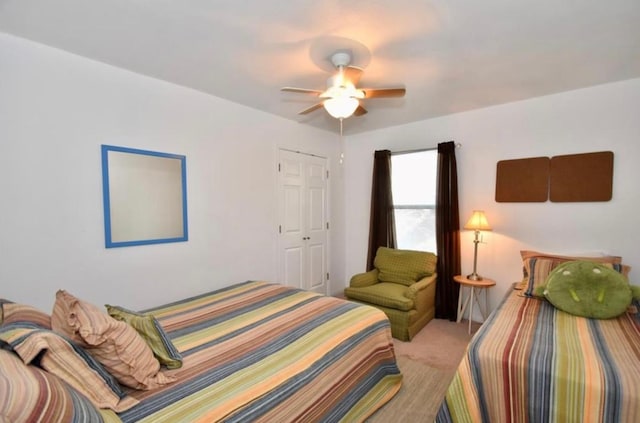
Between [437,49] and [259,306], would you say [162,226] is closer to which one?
[259,306]

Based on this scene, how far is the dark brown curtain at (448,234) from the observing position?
3.54m

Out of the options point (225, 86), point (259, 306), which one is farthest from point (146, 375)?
point (225, 86)

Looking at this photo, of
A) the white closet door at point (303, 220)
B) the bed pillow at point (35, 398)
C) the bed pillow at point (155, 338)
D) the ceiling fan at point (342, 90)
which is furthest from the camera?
the white closet door at point (303, 220)

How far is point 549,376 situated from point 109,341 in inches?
78.5

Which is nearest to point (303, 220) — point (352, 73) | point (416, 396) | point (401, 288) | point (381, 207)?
point (381, 207)

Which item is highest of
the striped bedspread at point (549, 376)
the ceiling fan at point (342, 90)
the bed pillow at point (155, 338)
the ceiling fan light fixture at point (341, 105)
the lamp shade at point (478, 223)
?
the ceiling fan at point (342, 90)

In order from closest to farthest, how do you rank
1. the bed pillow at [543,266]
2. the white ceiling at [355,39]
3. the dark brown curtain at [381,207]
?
the white ceiling at [355,39]
the bed pillow at [543,266]
the dark brown curtain at [381,207]

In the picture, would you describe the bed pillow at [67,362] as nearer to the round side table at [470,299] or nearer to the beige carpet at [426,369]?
the beige carpet at [426,369]

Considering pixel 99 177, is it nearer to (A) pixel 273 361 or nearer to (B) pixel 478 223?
(A) pixel 273 361

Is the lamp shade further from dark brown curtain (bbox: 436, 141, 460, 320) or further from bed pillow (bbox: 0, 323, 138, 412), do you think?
bed pillow (bbox: 0, 323, 138, 412)

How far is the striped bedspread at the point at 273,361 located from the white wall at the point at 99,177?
557 millimetres

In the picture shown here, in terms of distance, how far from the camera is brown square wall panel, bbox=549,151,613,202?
2.76 meters

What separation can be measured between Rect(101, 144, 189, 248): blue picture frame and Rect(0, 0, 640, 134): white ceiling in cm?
73

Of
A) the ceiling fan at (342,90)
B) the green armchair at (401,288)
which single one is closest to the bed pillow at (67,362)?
the ceiling fan at (342,90)
